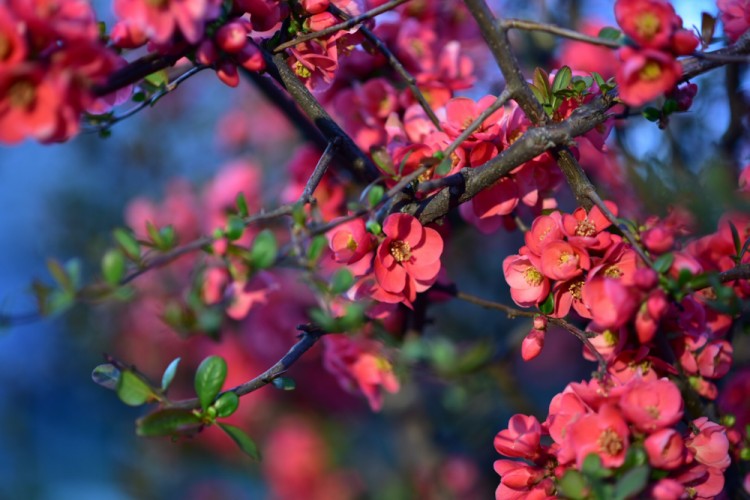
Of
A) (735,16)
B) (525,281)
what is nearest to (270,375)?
(525,281)

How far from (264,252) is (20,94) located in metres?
0.20

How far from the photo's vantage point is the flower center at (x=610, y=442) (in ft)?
1.83

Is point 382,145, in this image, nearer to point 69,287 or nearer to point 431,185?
point 431,185

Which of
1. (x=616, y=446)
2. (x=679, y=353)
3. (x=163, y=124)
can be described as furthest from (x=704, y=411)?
(x=163, y=124)

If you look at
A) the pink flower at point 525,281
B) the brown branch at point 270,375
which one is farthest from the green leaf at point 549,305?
the brown branch at point 270,375

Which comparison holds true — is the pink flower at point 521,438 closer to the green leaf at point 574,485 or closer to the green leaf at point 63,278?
the green leaf at point 574,485

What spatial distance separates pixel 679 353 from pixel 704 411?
0.25ft

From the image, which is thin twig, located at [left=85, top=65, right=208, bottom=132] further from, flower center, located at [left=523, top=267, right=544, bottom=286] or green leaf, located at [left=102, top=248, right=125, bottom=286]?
flower center, located at [left=523, top=267, right=544, bottom=286]

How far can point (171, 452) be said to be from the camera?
1.99m

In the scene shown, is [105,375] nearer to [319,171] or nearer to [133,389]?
[133,389]

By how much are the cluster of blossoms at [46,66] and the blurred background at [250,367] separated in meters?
0.45

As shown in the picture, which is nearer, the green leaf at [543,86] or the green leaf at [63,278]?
the green leaf at [63,278]

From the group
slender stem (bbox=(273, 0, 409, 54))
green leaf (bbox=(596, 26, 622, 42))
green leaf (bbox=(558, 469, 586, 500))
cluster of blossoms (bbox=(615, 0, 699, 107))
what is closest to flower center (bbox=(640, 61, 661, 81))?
cluster of blossoms (bbox=(615, 0, 699, 107))

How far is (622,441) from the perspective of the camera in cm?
56
